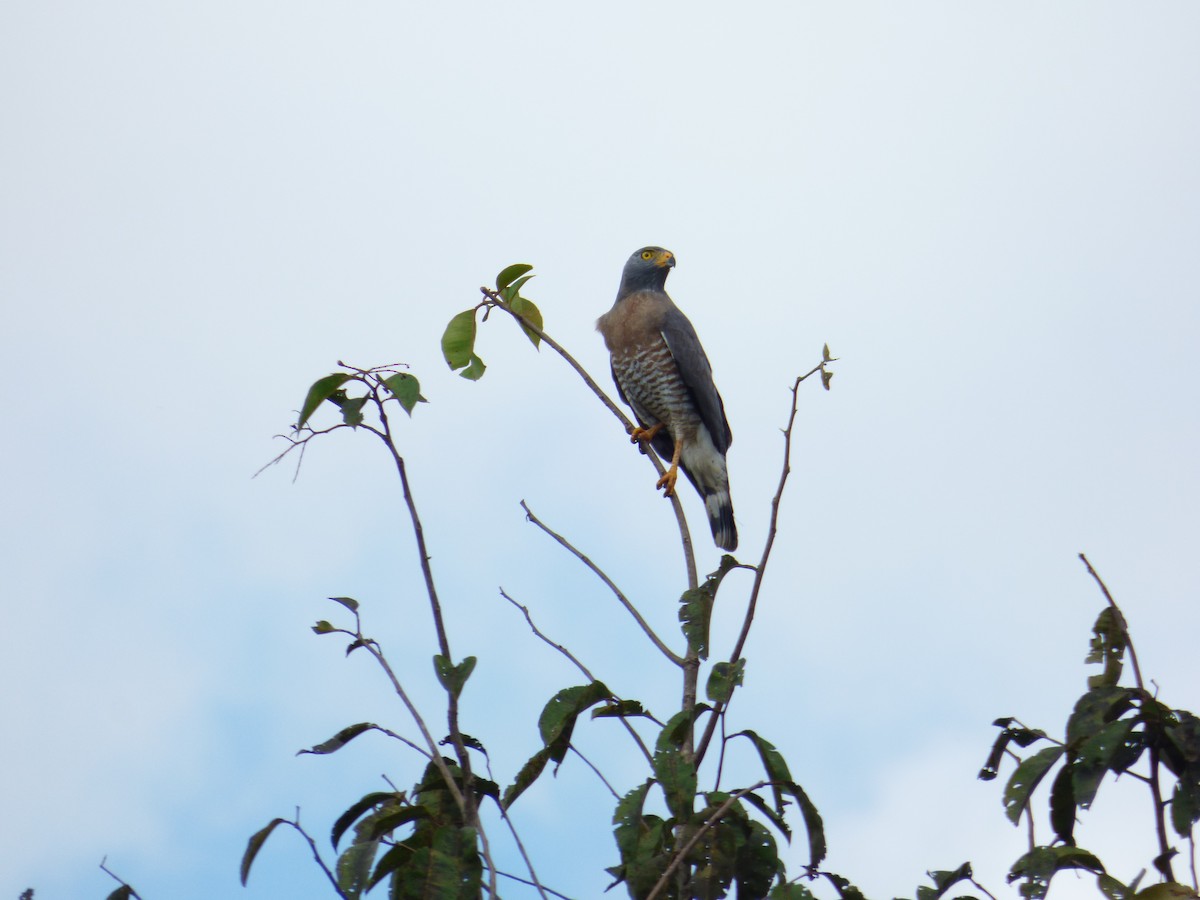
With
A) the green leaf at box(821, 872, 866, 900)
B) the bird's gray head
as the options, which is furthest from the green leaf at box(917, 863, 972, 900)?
the bird's gray head

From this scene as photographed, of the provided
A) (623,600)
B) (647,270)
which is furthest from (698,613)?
(647,270)

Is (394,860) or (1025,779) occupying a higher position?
(1025,779)

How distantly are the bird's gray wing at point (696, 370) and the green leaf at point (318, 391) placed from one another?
4501 millimetres

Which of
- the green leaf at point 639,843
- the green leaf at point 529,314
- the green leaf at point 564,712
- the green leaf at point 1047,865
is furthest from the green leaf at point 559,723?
the green leaf at point 529,314

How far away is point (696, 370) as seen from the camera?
6812mm

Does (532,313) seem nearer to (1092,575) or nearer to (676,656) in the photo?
(676,656)

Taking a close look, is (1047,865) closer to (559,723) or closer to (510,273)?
(559,723)

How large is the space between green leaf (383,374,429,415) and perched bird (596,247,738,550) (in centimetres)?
439

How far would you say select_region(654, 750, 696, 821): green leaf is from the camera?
6.95ft

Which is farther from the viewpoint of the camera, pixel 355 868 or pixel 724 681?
pixel 724 681

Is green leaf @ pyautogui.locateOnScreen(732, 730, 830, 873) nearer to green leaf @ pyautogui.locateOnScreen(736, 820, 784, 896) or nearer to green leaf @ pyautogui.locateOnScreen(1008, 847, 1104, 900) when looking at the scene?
green leaf @ pyautogui.locateOnScreen(736, 820, 784, 896)

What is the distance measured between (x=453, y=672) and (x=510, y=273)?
1351 mm

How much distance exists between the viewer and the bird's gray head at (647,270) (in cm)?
730

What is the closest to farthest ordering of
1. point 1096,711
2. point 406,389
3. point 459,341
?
point 406,389 → point 1096,711 → point 459,341
